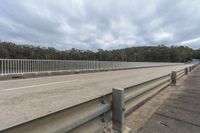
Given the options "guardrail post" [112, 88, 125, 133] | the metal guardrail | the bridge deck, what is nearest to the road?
"guardrail post" [112, 88, 125, 133]

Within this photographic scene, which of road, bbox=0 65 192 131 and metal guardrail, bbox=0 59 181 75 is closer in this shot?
road, bbox=0 65 192 131

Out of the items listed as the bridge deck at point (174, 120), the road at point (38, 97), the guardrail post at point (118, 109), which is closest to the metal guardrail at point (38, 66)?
the road at point (38, 97)

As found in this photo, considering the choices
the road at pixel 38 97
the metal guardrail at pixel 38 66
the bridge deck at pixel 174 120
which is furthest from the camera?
the metal guardrail at pixel 38 66

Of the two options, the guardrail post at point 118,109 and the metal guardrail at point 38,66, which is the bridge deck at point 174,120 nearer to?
the guardrail post at point 118,109

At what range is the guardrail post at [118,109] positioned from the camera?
2.23 metres

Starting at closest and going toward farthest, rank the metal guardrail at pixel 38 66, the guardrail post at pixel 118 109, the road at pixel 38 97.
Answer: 1. the guardrail post at pixel 118 109
2. the road at pixel 38 97
3. the metal guardrail at pixel 38 66

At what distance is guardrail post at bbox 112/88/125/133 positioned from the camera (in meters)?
2.23

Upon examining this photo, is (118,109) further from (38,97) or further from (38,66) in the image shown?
(38,66)

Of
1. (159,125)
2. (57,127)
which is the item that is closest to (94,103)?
(57,127)

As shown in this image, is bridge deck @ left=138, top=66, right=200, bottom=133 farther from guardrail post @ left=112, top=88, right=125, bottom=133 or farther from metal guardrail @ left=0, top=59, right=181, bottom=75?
metal guardrail @ left=0, top=59, right=181, bottom=75

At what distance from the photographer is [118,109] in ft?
7.44

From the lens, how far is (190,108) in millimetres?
3895

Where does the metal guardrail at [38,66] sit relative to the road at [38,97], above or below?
above

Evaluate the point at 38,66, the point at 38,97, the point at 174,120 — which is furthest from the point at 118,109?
the point at 38,66
